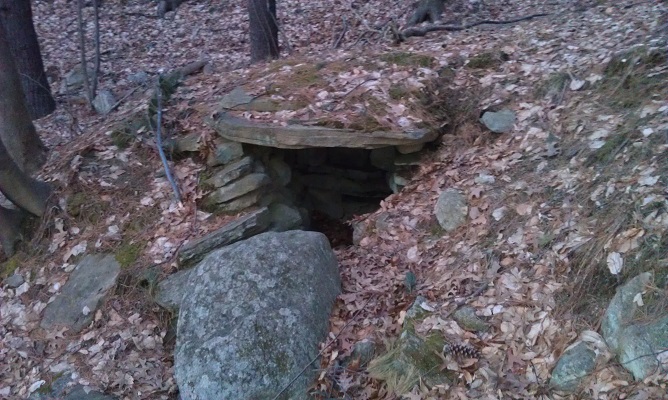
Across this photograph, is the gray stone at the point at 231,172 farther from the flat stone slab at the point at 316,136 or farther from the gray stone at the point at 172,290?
the gray stone at the point at 172,290

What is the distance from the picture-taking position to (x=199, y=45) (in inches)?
469

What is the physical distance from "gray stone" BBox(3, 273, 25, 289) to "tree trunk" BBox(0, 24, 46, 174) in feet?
3.74

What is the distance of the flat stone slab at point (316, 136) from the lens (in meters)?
6.34

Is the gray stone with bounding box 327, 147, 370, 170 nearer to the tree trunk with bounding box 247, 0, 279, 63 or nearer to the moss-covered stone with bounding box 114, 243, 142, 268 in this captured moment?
the tree trunk with bounding box 247, 0, 279, 63

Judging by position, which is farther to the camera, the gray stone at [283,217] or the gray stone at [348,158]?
the gray stone at [348,158]

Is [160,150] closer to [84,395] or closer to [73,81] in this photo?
[84,395]

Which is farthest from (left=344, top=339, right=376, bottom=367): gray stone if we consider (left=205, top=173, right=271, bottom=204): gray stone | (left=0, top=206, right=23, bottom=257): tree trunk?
(left=0, top=206, right=23, bottom=257): tree trunk

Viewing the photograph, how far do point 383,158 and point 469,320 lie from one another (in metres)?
2.97

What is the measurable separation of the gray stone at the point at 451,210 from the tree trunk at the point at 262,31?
461 centimetres

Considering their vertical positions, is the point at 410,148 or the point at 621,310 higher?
the point at 621,310

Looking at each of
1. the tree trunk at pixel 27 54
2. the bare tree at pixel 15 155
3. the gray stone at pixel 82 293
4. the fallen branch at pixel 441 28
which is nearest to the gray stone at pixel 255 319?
the gray stone at pixel 82 293

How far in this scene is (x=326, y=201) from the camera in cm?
831

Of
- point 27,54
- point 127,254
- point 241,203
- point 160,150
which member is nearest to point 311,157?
point 241,203

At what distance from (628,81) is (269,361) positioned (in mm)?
3954
